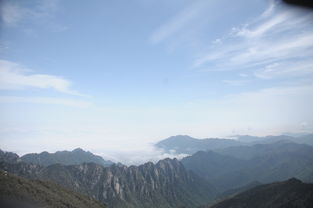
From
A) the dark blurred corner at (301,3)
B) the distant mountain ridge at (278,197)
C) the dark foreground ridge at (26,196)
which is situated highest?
the dark blurred corner at (301,3)

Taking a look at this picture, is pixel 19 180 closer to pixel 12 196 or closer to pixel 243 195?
pixel 12 196

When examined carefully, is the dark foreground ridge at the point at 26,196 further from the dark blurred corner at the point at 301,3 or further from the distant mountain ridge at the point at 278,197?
the dark blurred corner at the point at 301,3

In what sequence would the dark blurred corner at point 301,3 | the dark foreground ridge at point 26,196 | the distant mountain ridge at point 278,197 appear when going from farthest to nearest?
1. the distant mountain ridge at point 278,197
2. the dark foreground ridge at point 26,196
3. the dark blurred corner at point 301,3

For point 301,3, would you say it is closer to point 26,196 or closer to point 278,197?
point 26,196

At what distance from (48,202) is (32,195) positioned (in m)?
4.52

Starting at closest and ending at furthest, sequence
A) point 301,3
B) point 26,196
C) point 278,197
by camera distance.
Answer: point 301,3 → point 26,196 → point 278,197

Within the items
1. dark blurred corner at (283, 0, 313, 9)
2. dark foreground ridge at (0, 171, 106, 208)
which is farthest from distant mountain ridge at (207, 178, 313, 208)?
dark blurred corner at (283, 0, 313, 9)

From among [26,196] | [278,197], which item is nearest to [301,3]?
[26,196]

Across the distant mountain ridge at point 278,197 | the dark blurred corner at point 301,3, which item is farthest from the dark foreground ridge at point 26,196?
the dark blurred corner at point 301,3

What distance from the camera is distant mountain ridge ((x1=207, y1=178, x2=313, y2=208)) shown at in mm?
87250

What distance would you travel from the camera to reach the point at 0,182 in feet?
248

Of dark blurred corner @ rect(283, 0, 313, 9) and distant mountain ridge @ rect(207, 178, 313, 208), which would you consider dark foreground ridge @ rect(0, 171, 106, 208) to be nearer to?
distant mountain ridge @ rect(207, 178, 313, 208)

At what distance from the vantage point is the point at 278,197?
101562 mm

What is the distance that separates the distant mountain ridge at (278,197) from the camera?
286ft
